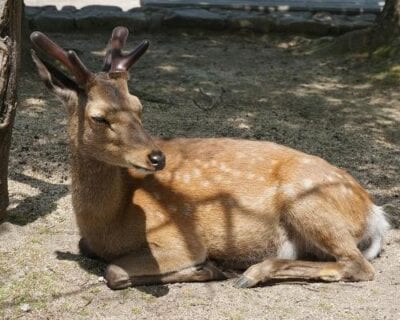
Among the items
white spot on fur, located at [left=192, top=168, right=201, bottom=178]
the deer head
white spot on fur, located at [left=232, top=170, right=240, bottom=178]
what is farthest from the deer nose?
white spot on fur, located at [left=232, top=170, right=240, bottom=178]

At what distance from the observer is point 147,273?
4508mm

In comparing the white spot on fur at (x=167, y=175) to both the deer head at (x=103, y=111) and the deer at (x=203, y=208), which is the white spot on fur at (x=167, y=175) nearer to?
the deer at (x=203, y=208)

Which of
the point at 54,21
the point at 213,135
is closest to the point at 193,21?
the point at 54,21

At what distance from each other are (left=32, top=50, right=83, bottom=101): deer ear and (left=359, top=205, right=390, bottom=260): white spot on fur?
2.09 metres

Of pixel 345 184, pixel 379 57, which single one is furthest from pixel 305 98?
pixel 345 184

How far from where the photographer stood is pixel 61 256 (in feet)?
15.9

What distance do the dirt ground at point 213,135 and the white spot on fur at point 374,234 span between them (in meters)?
0.10

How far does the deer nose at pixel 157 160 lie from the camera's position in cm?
399

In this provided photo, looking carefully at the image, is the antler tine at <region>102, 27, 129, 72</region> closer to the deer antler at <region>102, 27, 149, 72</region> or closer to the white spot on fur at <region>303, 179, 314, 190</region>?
the deer antler at <region>102, 27, 149, 72</region>

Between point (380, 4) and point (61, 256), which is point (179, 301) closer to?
point (61, 256)

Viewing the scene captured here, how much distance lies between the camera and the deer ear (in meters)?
4.37

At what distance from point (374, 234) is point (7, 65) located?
272 cm

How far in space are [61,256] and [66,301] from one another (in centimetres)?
60

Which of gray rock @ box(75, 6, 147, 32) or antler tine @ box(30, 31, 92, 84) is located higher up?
antler tine @ box(30, 31, 92, 84)
